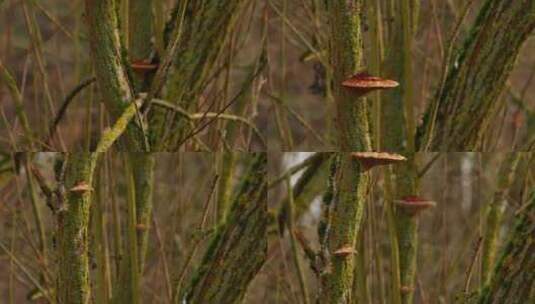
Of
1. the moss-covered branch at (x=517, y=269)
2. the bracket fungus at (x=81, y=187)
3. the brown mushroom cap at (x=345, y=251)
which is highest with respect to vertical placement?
the bracket fungus at (x=81, y=187)

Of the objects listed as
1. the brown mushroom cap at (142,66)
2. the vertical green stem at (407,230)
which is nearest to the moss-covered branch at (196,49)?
the brown mushroom cap at (142,66)

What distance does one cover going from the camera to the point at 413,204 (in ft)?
4.67

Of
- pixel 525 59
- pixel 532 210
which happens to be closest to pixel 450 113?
pixel 532 210

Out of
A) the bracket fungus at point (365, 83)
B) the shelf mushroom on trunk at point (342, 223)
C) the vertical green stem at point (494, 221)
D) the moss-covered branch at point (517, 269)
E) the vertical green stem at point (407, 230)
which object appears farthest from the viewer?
the vertical green stem at point (494, 221)

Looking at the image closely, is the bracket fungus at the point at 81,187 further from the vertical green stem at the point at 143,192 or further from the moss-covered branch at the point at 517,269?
the moss-covered branch at the point at 517,269

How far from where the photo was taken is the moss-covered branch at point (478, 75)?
1430mm

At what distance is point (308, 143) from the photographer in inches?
81.1

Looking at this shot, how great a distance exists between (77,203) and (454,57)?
Answer: 0.61 m

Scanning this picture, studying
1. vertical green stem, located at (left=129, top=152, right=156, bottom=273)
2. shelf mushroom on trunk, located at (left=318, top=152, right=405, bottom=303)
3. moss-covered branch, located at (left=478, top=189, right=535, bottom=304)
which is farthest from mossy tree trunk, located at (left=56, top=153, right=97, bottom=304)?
moss-covered branch, located at (left=478, top=189, right=535, bottom=304)

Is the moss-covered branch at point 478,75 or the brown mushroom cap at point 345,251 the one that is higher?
the moss-covered branch at point 478,75

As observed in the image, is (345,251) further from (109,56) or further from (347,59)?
(109,56)

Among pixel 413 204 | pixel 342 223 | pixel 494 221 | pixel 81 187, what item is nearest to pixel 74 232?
pixel 81 187

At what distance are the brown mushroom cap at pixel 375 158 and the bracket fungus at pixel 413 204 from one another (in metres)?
0.24

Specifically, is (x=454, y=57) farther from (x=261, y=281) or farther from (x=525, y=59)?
(x=525, y=59)
